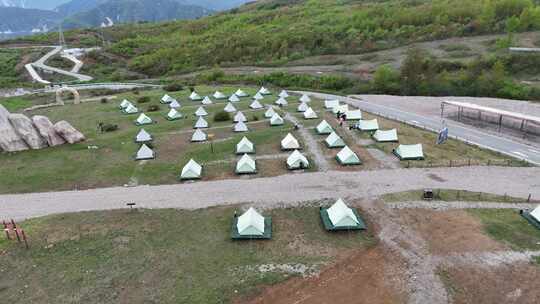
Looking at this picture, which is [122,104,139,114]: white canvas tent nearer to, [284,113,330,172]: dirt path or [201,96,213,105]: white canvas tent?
[201,96,213,105]: white canvas tent

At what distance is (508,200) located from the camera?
1062 inches

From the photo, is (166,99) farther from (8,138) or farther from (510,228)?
(510,228)

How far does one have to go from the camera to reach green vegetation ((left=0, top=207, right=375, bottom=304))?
18.7 m

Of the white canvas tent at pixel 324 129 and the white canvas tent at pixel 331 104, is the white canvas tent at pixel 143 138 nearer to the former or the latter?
the white canvas tent at pixel 324 129

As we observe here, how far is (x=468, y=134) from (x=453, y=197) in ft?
63.0

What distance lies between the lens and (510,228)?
23391 millimetres

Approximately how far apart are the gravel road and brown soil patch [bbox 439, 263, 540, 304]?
9354 mm

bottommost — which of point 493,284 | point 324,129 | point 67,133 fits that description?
point 493,284

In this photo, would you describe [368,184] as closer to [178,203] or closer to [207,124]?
[178,203]

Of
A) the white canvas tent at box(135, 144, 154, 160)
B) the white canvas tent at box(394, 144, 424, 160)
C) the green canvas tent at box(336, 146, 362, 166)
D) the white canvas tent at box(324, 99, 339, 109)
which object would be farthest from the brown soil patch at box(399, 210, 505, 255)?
the white canvas tent at box(324, 99, 339, 109)

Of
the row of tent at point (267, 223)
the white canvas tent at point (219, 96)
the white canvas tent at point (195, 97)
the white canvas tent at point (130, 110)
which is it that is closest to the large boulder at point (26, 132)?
the white canvas tent at point (130, 110)

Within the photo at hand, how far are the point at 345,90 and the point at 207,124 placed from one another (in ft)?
109

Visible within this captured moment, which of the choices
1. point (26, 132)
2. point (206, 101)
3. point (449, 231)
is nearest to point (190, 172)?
point (449, 231)

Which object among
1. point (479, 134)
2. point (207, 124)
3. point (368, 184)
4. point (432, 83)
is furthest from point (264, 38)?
point (368, 184)
